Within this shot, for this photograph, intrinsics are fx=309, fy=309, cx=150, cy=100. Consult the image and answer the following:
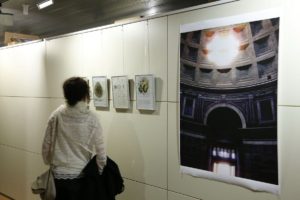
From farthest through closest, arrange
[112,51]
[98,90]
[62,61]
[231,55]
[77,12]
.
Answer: [77,12] → [62,61] → [98,90] → [112,51] → [231,55]

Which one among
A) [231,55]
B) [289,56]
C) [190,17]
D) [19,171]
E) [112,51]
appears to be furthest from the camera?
[19,171]

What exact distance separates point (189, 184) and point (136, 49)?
1.11 m

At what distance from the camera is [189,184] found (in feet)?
7.06

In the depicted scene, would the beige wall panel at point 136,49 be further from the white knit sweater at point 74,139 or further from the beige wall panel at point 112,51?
the white knit sweater at point 74,139

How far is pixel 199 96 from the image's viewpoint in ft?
6.72

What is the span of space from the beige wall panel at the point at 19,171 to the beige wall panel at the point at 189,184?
185cm

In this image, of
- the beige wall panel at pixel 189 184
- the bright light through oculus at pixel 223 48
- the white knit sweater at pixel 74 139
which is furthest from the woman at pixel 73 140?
the bright light through oculus at pixel 223 48

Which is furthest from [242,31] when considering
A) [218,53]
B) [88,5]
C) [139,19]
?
[88,5]

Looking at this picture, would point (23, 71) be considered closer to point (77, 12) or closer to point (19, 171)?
point (77, 12)

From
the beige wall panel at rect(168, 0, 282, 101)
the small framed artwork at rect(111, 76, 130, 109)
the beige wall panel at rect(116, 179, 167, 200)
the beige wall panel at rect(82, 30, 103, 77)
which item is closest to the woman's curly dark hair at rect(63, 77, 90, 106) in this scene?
the small framed artwork at rect(111, 76, 130, 109)

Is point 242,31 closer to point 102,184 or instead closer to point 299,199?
point 299,199

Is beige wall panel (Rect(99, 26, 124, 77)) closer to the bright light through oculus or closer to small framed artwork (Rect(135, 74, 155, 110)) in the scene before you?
small framed artwork (Rect(135, 74, 155, 110))

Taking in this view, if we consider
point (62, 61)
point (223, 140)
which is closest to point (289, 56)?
point (223, 140)

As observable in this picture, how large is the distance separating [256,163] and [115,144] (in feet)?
4.35
